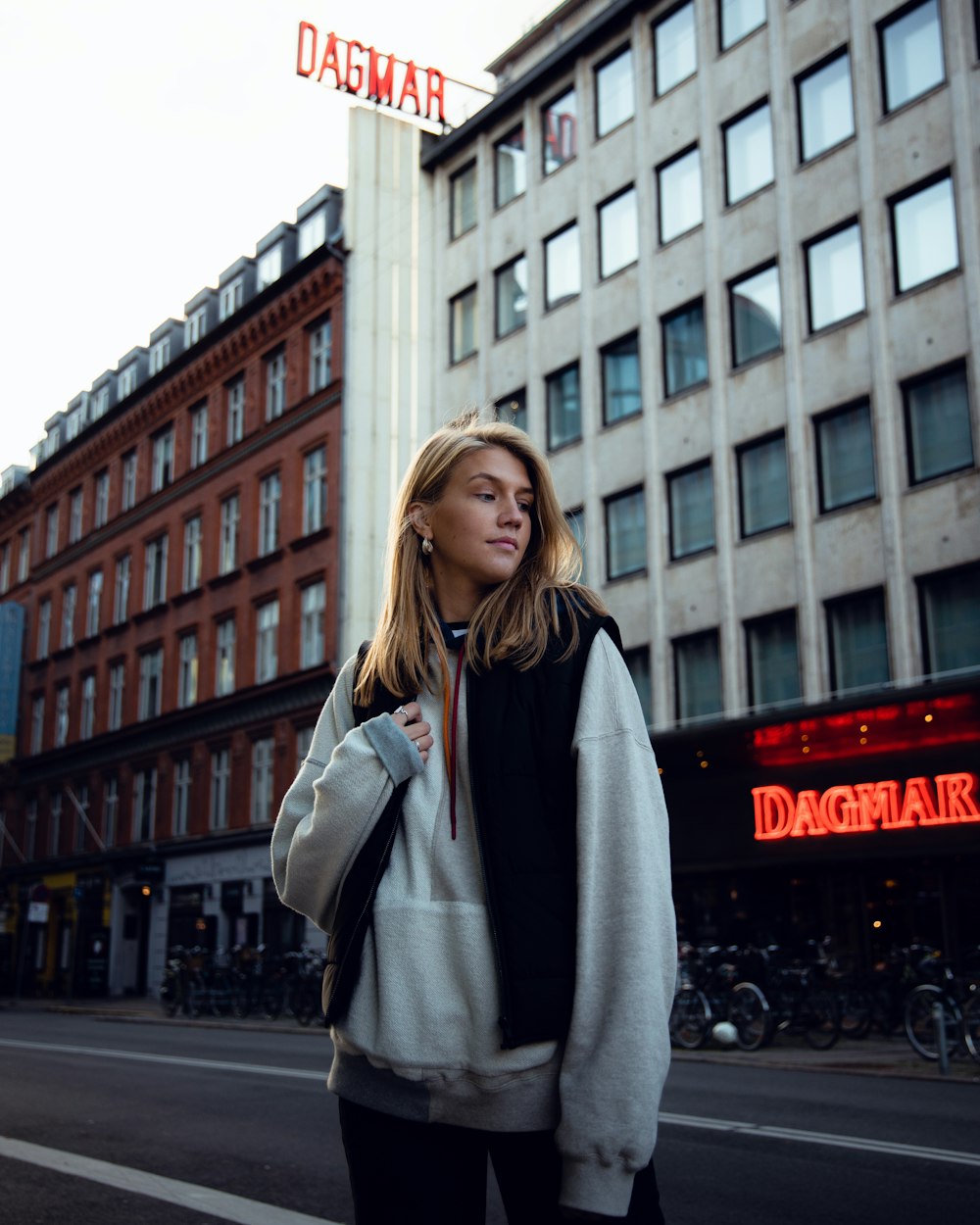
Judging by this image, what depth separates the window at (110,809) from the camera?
41969mm

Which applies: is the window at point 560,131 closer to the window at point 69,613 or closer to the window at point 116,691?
the window at point 116,691

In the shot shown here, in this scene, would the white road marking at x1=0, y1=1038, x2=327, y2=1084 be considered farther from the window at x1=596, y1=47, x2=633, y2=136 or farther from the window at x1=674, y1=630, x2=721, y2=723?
the window at x1=596, y1=47, x2=633, y2=136

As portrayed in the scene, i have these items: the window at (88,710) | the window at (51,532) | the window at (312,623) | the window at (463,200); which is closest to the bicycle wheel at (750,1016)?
the window at (312,623)

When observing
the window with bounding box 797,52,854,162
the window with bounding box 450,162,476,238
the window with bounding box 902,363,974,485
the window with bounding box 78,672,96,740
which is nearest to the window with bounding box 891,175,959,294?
the window with bounding box 902,363,974,485

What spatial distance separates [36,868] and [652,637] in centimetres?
2863

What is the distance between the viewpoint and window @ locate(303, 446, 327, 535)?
3425cm

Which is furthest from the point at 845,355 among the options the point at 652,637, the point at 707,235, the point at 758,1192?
the point at 758,1192

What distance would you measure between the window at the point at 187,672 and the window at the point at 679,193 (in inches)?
791

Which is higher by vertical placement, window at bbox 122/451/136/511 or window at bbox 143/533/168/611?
window at bbox 122/451/136/511

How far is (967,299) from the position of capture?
19.9 metres

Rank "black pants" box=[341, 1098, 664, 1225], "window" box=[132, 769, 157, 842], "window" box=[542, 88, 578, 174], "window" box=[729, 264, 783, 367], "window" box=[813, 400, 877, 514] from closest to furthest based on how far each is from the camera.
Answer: "black pants" box=[341, 1098, 664, 1225], "window" box=[813, 400, 877, 514], "window" box=[729, 264, 783, 367], "window" box=[542, 88, 578, 174], "window" box=[132, 769, 157, 842]

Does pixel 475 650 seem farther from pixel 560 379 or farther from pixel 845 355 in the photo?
pixel 560 379

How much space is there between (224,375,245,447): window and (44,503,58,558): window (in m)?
13.4

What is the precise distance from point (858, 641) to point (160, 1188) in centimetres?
1653
